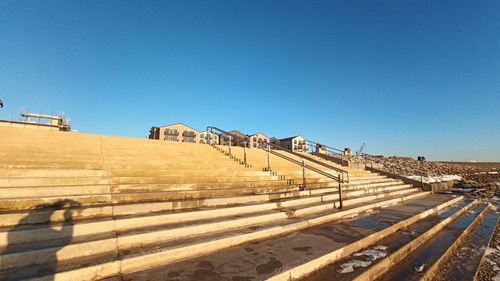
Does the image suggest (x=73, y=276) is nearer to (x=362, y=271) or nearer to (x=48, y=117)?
(x=362, y=271)

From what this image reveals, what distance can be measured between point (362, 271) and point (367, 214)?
166 inches

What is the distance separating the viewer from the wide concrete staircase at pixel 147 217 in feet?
10.1

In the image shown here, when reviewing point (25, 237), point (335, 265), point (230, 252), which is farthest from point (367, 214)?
point (25, 237)

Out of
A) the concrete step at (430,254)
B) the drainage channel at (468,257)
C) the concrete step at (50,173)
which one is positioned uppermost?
the concrete step at (50,173)

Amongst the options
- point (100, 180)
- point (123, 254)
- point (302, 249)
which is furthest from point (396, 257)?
point (100, 180)

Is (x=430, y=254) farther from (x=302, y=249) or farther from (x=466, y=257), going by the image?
(x=302, y=249)

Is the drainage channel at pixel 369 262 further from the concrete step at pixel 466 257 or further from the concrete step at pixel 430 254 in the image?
the concrete step at pixel 466 257

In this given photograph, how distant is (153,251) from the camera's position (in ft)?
11.1

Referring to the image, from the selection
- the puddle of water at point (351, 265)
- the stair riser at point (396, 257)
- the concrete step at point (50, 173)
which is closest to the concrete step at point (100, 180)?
the concrete step at point (50, 173)

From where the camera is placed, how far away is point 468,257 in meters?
4.61

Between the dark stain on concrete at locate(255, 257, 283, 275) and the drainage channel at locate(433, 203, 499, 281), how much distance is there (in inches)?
98.6

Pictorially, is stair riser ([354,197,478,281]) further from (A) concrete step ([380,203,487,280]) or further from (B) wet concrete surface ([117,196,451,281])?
(B) wet concrete surface ([117,196,451,281])

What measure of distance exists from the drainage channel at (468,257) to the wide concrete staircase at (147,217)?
3.81ft

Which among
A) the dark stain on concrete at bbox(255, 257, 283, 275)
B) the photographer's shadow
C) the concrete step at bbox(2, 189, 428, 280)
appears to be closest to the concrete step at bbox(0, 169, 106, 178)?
the photographer's shadow
